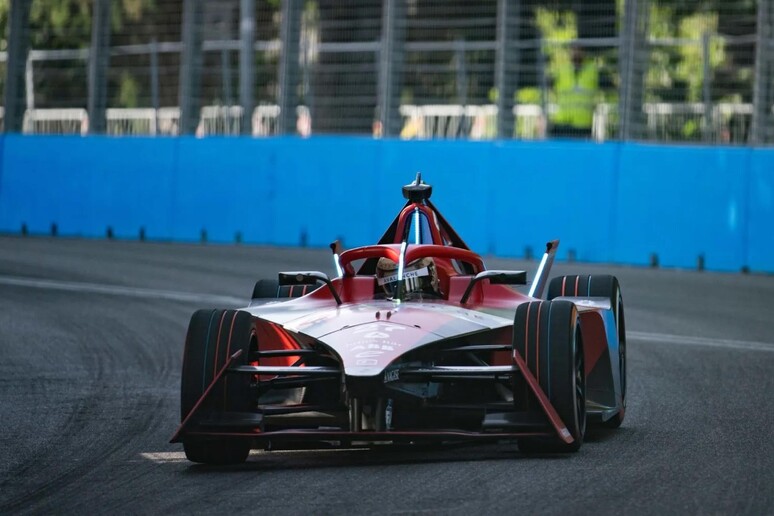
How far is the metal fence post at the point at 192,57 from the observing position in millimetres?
26406

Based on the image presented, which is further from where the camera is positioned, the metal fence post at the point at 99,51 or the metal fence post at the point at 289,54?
the metal fence post at the point at 99,51

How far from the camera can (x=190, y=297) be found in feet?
53.0

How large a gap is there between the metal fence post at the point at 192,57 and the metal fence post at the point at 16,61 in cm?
340

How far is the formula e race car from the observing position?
6848mm

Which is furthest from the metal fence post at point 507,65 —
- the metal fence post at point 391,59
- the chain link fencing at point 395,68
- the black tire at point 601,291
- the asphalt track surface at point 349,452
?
the black tire at point 601,291

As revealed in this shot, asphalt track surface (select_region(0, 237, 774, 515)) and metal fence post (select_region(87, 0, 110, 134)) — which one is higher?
metal fence post (select_region(87, 0, 110, 134))

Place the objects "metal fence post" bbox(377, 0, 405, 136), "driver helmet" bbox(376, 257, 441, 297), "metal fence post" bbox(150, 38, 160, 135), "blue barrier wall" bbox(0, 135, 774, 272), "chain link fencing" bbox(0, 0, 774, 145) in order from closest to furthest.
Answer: "driver helmet" bbox(376, 257, 441, 297)
"blue barrier wall" bbox(0, 135, 774, 272)
"chain link fencing" bbox(0, 0, 774, 145)
"metal fence post" bbox(377, 0, 405, 136)
"metal fence post" bbox(150, 38, 160, 135)

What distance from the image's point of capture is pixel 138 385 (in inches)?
399

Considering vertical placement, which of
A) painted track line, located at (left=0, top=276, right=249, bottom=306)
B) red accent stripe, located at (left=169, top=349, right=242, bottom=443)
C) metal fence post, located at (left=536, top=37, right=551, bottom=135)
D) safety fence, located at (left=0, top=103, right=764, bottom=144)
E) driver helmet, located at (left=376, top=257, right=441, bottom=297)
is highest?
metal fence post, located at (left=536, top=37, right=551, bottom=135)

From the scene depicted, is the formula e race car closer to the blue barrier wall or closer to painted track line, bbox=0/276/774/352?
painted track line, bbox=0/276/774/352

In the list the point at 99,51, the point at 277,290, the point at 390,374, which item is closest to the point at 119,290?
the point at 277,290

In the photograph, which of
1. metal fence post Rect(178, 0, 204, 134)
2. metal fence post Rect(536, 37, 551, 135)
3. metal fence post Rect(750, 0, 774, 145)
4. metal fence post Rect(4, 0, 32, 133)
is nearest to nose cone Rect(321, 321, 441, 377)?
metal fence post Rect(750, 0, 774, 145)

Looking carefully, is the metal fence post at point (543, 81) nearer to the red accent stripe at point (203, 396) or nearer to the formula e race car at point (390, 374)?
the formula e race car at point (390, 374)

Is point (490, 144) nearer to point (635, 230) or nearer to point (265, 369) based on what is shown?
point (635, 230)
